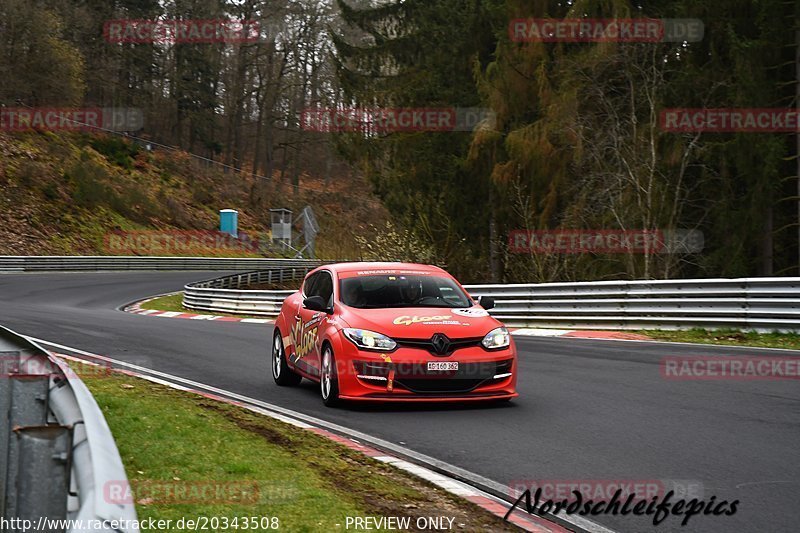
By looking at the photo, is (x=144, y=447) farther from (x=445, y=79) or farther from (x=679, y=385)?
(x=445, y=79)

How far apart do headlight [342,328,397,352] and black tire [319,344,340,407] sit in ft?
1.08

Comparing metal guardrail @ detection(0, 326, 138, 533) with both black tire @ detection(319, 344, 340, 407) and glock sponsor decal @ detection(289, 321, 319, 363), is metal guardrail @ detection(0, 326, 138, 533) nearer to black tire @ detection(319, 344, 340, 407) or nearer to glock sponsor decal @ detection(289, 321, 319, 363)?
black tire @ detection(319, 344, 340, 407)

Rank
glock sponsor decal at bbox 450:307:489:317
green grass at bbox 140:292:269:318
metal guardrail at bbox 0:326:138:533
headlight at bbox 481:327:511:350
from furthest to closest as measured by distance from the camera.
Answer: green grass at bbox 140:292:269:318, glock sponsor decal at bbox 450:307:489:317, headlight at bbox 481:327:511:350, metal guardrail at bbox 0:326:138:533

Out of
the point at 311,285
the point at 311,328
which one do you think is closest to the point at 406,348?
the point at 311,328

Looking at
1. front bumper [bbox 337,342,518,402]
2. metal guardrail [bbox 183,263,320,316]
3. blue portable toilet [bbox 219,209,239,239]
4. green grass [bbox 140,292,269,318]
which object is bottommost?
green grass [bbox 140,292,269,318]

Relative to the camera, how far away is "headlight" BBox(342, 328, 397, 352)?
400 inches

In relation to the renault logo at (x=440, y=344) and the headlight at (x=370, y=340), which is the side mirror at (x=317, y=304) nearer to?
the headlight at (x=370, y=340)

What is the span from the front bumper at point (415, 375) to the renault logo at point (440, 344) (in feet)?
0.21

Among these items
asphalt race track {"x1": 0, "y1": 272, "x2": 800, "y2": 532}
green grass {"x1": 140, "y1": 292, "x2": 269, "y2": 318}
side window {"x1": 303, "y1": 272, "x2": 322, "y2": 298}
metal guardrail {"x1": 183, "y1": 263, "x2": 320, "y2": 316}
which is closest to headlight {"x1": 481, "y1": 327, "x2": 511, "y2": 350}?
asphalt race track {"x1": 0, "y1": 272, "x2": 800, "y2": 532}

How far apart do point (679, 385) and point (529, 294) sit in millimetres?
10254

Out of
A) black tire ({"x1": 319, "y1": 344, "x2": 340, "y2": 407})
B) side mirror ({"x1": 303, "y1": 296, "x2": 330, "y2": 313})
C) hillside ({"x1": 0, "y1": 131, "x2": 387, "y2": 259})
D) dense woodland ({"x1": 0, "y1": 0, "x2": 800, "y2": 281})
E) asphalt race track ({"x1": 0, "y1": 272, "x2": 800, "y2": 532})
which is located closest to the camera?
asphalt race track ({"x1": 0, "y1": 272, "x2": 800, "y2": 532})

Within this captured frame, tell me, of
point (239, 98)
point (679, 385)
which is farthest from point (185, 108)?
point (679, 385)

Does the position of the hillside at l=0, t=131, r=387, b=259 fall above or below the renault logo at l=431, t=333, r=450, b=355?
above

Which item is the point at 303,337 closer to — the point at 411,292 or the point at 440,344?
the point at 411,292
